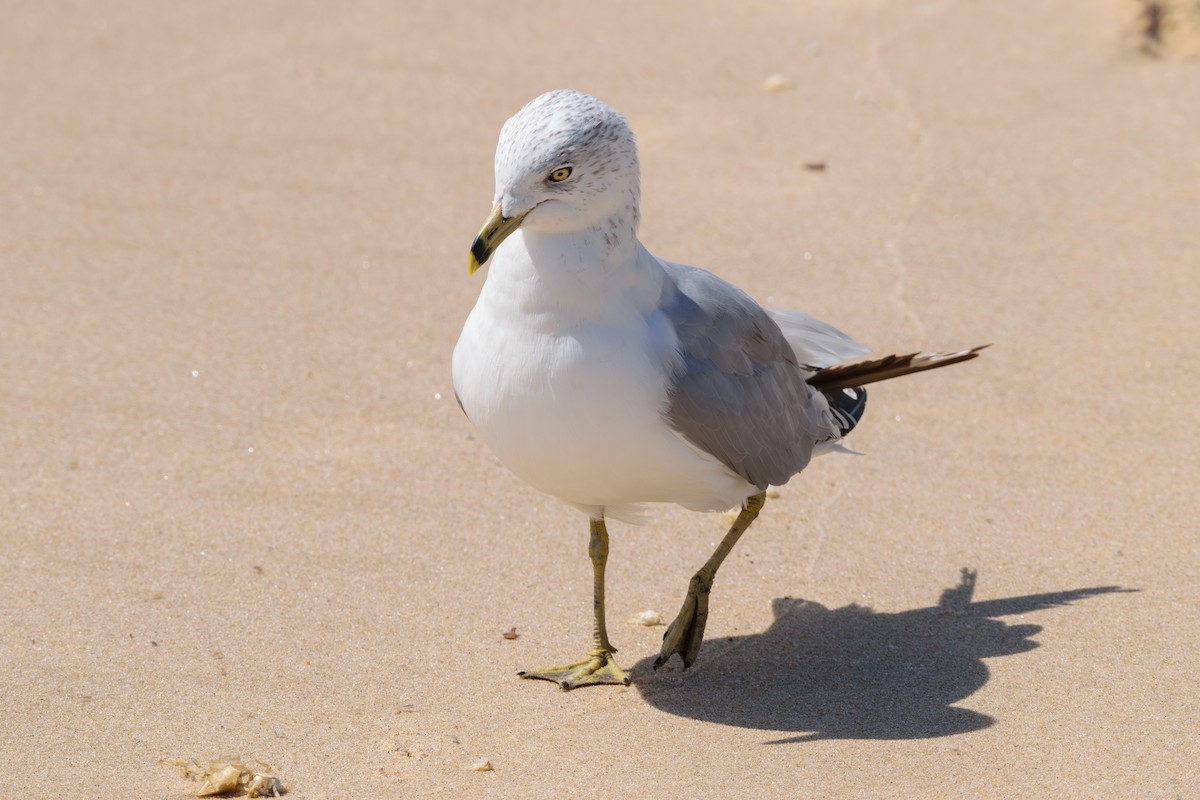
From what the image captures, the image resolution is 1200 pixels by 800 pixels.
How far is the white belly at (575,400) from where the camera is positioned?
142 inches

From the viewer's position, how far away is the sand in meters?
3.84

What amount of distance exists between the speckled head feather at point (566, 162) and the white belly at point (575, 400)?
27cm

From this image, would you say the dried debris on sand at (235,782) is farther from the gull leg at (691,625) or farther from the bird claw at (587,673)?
the gull leg at (691,625)

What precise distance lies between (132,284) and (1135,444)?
4034 millimetres

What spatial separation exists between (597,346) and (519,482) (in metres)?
1.61

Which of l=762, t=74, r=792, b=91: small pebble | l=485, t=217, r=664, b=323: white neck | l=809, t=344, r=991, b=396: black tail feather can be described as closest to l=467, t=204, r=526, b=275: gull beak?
l=485, t=217, r=664, b=323: white neck

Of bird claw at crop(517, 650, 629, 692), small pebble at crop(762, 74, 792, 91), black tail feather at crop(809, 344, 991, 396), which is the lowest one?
bird claw at crop(517, 650, 629, 692)

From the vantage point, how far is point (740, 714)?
3971 mm

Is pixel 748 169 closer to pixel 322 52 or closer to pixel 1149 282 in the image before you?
pixel 1149 282

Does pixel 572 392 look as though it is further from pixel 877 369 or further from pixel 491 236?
pixel 877 369

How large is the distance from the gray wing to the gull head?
1.24 feet

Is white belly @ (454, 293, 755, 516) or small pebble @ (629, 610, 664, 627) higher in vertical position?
white belly @ (454, 293, 755, 516)

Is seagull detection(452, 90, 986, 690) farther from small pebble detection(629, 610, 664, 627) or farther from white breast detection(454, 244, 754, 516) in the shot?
small pebble detection(629, 610, 664, 627)

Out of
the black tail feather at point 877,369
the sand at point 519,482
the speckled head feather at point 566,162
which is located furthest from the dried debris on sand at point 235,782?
the black tail feather at point 877,369
